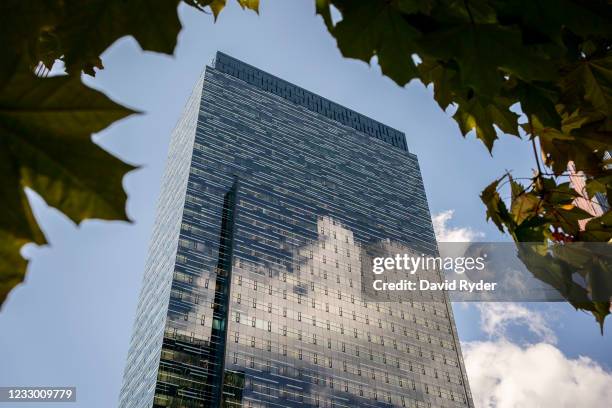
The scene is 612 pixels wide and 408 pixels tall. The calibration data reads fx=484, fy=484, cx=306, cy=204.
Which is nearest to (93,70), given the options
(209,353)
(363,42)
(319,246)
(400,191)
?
(363,42)

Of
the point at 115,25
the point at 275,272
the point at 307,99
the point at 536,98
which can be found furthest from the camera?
the point at 307,99

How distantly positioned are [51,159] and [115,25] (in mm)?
327

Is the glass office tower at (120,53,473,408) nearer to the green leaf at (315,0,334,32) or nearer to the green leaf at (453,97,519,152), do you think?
the green leaf at (453,97,519,152)

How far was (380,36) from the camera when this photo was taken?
3.22ft

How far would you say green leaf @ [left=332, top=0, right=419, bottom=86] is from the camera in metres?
0.94

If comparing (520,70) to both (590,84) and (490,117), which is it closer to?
(490,117)

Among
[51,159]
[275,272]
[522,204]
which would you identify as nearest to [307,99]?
[275,272]

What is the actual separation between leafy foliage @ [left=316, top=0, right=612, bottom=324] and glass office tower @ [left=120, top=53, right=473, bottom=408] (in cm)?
4500

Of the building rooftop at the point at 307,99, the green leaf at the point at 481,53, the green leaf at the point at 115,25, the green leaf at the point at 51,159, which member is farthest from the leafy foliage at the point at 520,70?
the building rooftop at the point at 307,99

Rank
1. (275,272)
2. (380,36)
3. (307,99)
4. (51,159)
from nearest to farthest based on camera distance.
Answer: (51,159), (380,36), (275,272), (307,99)

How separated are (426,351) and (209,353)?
89.8ft

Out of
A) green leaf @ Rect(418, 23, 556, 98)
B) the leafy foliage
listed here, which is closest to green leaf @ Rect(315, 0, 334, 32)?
the leafy foliage

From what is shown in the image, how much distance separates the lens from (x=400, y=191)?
72.6 m

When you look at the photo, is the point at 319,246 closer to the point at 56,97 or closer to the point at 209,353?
the point at 209,353
